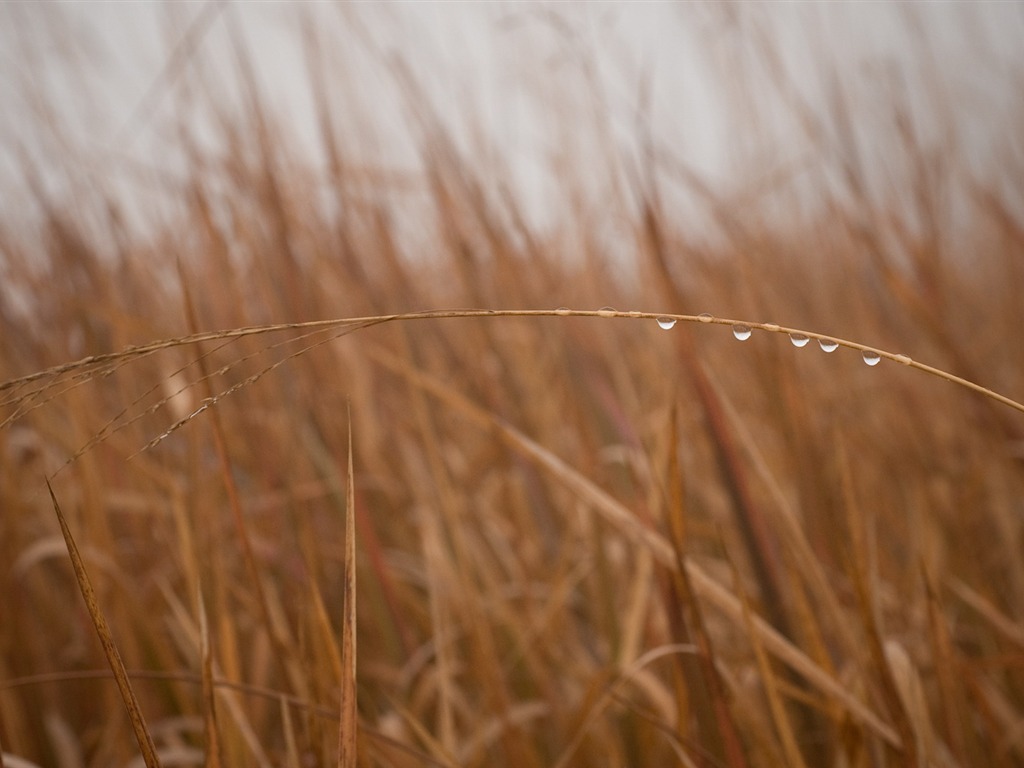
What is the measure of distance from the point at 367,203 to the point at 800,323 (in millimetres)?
789

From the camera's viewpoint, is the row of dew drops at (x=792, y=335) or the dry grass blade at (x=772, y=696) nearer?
the row of dew drops at (x=792, y=335)

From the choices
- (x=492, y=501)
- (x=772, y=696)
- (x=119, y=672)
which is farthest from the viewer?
(x=492, y=501)

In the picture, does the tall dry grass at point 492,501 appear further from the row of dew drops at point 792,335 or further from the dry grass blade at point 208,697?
the row of dew drops at point 792,335

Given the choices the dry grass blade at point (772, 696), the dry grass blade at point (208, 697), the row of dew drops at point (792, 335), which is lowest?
the dry grass blade at point (772, 696)

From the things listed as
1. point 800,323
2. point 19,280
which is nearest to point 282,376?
point 19,280

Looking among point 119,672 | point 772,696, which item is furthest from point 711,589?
point 119,672

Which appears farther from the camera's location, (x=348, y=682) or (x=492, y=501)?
(x=492, y=501)

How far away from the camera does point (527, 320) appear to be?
1.11 m

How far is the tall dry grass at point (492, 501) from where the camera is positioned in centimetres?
54

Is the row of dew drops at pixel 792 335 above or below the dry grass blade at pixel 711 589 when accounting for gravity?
above

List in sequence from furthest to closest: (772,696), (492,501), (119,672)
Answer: (492,501)
(772,696)
(119,672)

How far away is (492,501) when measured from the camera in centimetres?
97

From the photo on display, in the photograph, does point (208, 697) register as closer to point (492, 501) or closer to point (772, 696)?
point (772, 696)

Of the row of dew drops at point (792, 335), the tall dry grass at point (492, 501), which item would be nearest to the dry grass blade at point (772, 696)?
the tall dry grass at point (492, 501)
